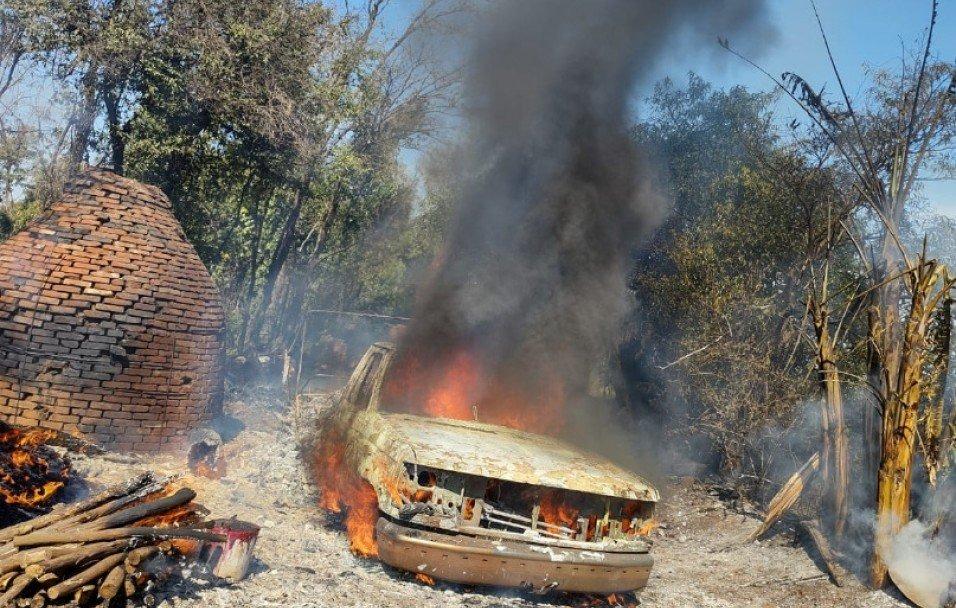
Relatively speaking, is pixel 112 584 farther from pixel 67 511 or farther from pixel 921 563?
pixel 921 563

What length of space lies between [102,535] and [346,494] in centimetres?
248

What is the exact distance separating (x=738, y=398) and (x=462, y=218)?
656cm

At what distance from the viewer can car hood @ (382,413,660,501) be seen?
210 inches

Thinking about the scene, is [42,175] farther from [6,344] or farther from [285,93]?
[6,344]

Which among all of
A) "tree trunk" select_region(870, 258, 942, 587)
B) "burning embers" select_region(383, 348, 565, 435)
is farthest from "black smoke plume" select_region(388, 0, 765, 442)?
"tree trunk" select_region(870, 258, 942, 587)

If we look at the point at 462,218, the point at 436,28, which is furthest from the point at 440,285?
the point at 436,28

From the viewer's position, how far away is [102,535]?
4562 millimetres

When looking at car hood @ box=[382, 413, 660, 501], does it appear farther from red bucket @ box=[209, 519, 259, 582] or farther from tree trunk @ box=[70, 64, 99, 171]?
tree trunk @ box=[70, 64, 99, 171]

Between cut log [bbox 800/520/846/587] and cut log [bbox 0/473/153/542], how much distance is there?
689 centimetres

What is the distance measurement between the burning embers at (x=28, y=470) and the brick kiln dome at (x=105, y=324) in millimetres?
1148

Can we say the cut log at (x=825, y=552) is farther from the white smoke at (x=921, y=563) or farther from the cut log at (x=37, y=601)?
the cut log at (x=37, y=601)

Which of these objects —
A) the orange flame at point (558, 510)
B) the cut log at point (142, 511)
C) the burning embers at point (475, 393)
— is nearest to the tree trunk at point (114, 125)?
the burning embers at point (475, 393)

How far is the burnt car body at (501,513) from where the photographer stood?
5102mm

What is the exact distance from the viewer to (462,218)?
14.1 metres
